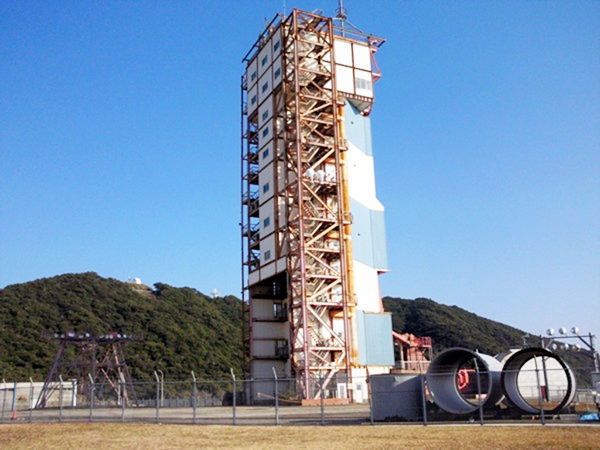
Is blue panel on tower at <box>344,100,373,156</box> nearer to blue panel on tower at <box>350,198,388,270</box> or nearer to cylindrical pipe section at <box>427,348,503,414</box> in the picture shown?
blue panel on tower at <box>350,198,388,270</box>

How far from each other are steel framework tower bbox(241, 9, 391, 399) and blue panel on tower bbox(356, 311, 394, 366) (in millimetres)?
1654

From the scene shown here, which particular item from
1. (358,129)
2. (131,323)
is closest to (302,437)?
(358,129)

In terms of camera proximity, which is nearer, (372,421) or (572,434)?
(572,434)

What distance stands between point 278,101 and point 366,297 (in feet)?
75.0

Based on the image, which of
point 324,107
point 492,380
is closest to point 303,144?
point 324,107

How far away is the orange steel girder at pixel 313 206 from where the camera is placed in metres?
58.4

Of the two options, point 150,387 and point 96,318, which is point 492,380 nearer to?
point 150,387

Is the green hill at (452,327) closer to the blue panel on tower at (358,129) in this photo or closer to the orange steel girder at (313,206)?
the blue panel on tower at (358,129)

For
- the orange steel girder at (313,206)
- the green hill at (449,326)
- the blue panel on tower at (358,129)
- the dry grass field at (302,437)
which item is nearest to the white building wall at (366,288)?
the orange steel girder at (313,206)

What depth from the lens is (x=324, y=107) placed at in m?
64.4

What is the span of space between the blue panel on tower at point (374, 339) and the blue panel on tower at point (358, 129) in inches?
730

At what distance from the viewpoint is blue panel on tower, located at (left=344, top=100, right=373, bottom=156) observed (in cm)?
6819

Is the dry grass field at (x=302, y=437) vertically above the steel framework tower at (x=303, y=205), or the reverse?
the steel framework tower at (x=303, y=205)

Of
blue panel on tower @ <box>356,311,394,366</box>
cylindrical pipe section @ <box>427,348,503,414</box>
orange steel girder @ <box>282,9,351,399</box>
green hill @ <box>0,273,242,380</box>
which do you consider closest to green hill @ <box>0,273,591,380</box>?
green hill @ <box>0,273,242,380</box>
